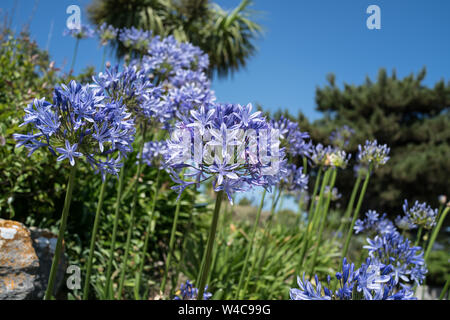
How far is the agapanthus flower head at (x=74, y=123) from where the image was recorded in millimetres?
1316

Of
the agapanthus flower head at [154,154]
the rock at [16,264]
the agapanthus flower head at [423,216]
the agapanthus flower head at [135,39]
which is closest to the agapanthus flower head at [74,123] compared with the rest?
the rock at [16,264]

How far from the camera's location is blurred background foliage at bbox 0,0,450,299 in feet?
12.1

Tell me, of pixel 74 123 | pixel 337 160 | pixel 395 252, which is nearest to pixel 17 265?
pixel 74 123

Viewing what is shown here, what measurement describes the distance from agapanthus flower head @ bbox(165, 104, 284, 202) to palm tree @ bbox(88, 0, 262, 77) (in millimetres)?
21225

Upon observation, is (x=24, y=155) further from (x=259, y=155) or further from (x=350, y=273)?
(x=350, y=273)

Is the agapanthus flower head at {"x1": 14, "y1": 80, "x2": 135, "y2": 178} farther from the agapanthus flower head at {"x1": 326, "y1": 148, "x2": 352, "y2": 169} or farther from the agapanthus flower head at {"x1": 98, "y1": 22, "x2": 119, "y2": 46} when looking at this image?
the agapanthus flower head at {"x1": 98, "y1": 22, "x2": 119, "y2": 46}

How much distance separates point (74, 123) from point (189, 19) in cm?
2282

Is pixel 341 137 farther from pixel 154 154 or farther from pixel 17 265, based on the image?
pixel 17 265

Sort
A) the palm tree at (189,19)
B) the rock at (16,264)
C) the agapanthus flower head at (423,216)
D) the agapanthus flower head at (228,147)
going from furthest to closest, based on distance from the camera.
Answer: the palm tree at (189,19) < the agapanthus flower head at (423,216) < the rock at (16,264) < the agapanthus flower head at (228,147)

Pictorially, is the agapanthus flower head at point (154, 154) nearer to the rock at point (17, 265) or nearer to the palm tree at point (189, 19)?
the rock at point (17, 265)

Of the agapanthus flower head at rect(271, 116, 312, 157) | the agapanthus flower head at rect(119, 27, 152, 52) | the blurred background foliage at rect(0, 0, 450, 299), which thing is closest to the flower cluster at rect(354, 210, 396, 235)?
the agapanthus flower head at rect(271, 116, 312, 157)

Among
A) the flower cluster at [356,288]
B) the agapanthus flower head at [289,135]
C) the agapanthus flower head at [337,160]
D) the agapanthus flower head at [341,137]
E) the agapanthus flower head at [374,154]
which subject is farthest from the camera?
the agapanthus flower head at [341,137]

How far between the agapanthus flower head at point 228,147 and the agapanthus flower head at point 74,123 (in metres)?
0.26

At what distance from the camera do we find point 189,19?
2228cm
